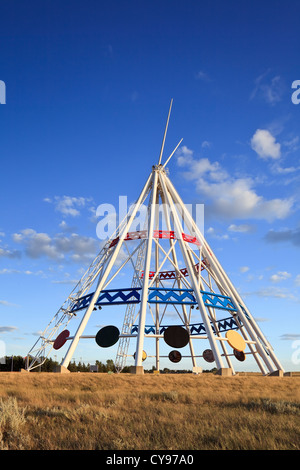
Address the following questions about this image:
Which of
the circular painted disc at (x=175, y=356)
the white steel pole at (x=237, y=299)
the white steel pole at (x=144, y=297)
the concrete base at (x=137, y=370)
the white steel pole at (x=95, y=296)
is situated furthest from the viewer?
the circular painted disc at (x=175, y=356)

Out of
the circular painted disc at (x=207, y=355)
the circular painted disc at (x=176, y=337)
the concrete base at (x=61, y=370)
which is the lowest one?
the concrete base at (x=61, y=370)

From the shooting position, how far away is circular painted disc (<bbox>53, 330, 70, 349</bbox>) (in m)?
30.1

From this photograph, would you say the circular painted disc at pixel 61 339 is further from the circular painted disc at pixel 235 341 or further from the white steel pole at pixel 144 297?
the circular painted disc at pixel 235 341

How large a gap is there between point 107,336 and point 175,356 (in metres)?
16.4

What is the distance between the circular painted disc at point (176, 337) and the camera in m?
28.0

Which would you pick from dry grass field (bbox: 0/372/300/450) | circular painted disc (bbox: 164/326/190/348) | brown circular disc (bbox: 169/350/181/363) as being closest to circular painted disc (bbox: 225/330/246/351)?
circular painted disc (bbox: 164/326/190/348)

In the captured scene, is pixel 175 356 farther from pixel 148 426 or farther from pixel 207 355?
pixel 148 426

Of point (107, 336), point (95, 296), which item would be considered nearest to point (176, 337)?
point (107, 336)

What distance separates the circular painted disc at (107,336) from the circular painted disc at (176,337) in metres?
3.80

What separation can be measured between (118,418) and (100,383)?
10.9m

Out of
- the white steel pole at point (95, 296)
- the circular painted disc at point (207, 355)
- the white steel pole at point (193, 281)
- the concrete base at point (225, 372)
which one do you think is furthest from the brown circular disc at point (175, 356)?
the concrete base at point (225, 372)

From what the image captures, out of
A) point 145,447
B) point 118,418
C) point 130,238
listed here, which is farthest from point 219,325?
point 145,447
